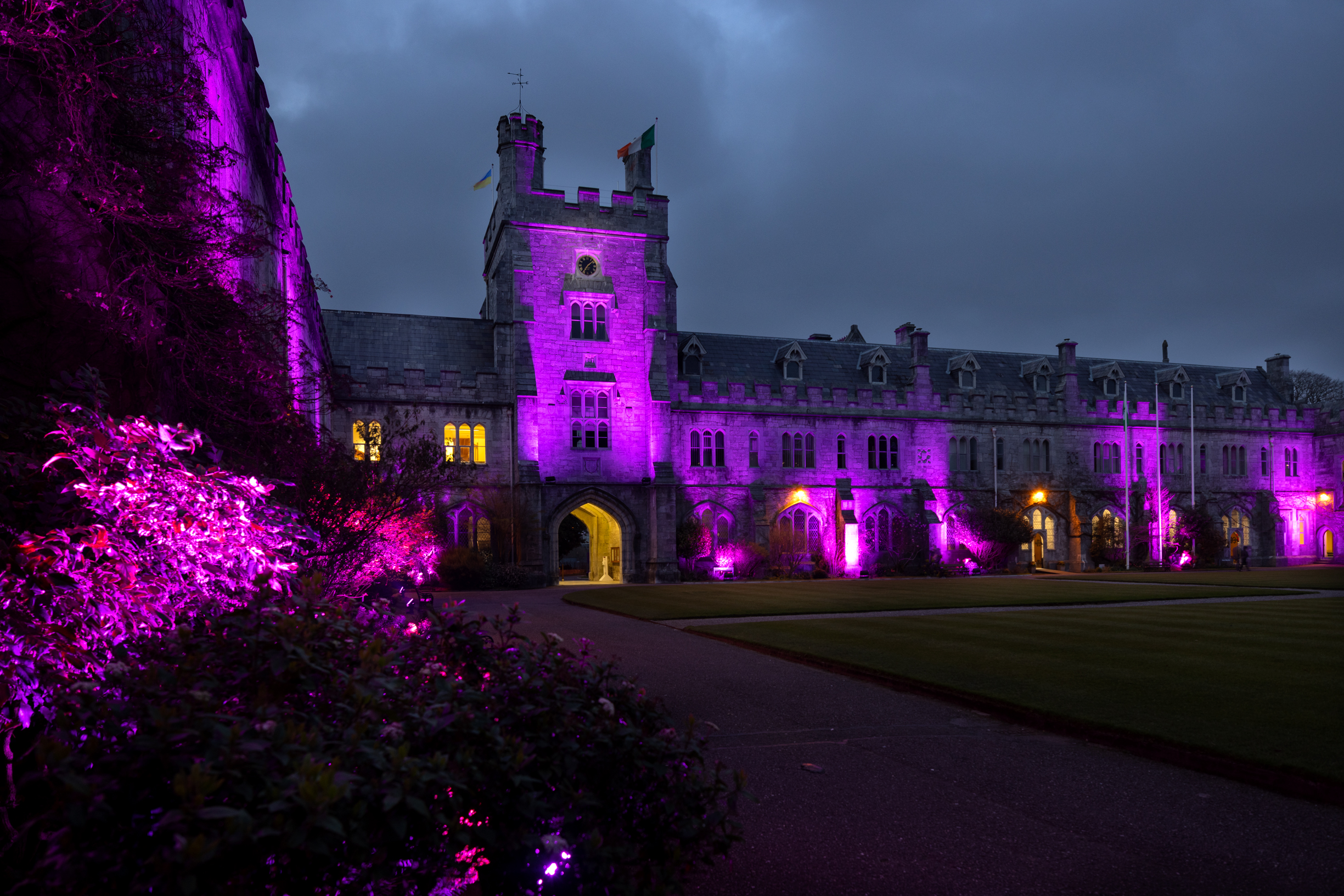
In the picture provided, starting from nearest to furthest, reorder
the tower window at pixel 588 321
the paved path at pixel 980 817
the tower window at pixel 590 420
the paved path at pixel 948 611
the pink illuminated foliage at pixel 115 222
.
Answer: the paved path at pixel 980 817
the pink illuminated foliage at pixel 115 222
the paved path at pixel 948 611
the tower window at pixel 590 420
the tower window at pixel 588 321

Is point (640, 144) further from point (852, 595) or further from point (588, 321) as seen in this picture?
point (852, 595)

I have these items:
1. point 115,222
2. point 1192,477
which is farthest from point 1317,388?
point 115,222

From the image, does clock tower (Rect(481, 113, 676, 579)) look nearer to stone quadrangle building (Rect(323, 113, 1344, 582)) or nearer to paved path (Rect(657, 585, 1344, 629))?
stone quadrangle building (Rect(323, 113, 1344, 582))

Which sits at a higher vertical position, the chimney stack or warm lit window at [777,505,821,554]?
the chimney stack

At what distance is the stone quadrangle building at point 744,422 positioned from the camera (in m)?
32.6

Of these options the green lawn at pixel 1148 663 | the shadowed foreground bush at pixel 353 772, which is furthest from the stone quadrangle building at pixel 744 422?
the shadowed foreground bush at pixel 353 772

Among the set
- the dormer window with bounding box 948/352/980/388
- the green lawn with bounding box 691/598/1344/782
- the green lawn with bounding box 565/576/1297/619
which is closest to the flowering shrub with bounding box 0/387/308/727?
the green lawn with bounding box 691/598/1344/782

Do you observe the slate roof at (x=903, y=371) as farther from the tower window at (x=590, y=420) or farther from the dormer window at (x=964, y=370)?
the tower window at (x=590, y=420)

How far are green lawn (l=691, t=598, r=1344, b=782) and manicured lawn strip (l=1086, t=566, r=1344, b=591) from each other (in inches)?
380

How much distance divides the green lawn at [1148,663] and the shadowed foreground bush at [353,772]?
5757 mm

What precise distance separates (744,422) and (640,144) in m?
13.0

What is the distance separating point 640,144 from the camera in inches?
1371

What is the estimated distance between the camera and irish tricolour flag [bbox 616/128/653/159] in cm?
3419

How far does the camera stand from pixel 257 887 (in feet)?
8.56
